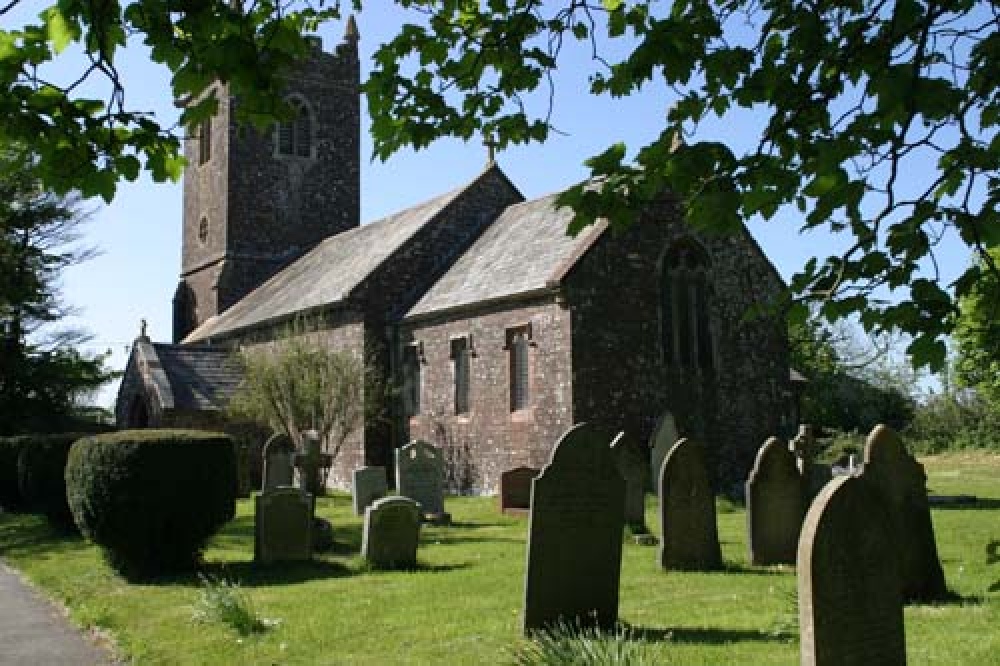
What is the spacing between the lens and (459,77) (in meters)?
6.08

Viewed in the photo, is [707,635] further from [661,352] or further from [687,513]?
[661,352]

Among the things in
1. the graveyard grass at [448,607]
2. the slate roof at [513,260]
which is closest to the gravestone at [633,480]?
the graveyard grass at [448,607]

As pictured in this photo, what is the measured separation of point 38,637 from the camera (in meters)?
9.25

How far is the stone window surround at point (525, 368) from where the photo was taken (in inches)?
856

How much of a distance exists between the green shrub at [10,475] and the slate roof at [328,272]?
313 inches

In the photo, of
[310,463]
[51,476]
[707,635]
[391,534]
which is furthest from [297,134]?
[707,635]

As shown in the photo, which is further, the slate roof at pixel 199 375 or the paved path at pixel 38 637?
the slate roof at pixel 199 375

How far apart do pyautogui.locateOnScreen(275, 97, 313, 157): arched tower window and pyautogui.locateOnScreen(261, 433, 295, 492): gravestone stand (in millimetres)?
19270

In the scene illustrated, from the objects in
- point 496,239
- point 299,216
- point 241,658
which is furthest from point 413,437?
point 241,658

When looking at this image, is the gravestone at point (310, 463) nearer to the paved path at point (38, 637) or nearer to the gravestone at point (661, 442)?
the paved path at point (38, 637)

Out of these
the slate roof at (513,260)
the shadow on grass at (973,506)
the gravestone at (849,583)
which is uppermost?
the slate roof at (513,260)

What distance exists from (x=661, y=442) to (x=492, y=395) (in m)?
4.74

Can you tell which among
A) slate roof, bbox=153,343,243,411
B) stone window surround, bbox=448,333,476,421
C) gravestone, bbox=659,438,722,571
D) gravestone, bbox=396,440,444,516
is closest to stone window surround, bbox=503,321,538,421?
stone window surround, bbox=448,333,476,421

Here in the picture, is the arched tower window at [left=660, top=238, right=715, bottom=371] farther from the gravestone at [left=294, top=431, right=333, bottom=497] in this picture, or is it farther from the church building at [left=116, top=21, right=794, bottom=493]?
the gravestone at [left=294, top=431, right=333, bottom=497]
